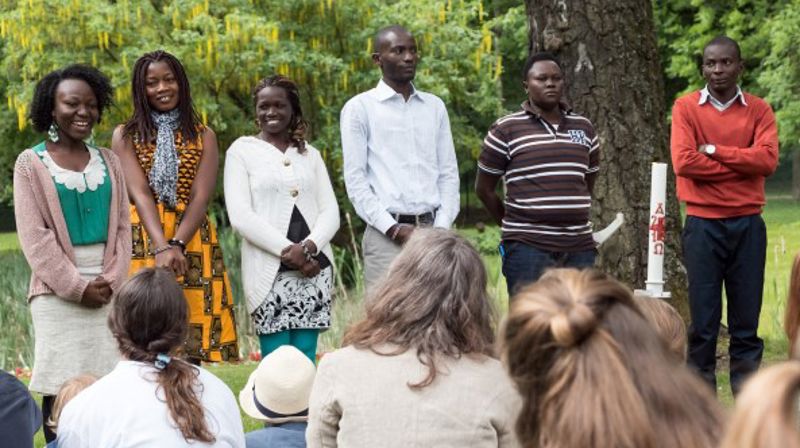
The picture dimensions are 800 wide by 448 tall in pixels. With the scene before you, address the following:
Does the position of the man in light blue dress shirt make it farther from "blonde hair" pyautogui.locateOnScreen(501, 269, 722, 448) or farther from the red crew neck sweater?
"blonde hair" pyautogui.locateOnScreen(501, 269, 722, 448)

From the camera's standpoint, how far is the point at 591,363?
7.64 ft

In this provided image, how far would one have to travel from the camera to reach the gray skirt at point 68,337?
231 inches

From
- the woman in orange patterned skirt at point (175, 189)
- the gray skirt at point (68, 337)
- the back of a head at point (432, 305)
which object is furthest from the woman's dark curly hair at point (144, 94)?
the back of a head at point (432, 305)

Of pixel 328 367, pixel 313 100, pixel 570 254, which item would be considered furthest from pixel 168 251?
pixel 313 100

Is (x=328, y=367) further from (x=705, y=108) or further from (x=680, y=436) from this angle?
(x=705, y=108)

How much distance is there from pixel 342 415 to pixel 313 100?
39.1ft

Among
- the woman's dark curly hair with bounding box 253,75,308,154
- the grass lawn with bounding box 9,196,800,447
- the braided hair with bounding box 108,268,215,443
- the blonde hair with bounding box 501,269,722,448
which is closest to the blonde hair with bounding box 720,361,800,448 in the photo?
the blonde hair with bounding box 501,269,722,448

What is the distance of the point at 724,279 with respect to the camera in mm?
6977

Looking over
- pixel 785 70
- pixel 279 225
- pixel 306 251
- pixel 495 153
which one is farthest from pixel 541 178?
pixel 785 70

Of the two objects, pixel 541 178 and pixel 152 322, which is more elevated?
pixel 541 178

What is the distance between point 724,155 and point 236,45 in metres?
8.56

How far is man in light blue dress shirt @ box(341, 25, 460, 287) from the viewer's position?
6.62m

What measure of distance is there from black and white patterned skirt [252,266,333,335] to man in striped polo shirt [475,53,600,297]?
0.99 metres

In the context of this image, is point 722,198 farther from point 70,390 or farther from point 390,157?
point 70,390
